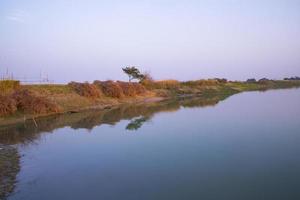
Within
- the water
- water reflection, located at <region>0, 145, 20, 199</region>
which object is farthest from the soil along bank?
water reflection, located at <region>0, 145, 20, 199</region>

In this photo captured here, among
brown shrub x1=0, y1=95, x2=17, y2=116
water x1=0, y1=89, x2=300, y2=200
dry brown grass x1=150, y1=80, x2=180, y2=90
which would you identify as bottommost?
water x1=0, y1=89, x2=300, y2=200

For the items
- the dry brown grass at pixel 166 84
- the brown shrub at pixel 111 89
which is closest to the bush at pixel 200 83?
the dry brown grass at pixel 166 84

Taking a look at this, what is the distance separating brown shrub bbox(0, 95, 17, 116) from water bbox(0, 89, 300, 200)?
123 inches

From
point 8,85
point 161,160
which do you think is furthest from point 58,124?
point 161,160

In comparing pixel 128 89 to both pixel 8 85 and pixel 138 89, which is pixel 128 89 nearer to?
pixel 138 89

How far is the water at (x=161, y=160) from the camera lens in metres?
9.91

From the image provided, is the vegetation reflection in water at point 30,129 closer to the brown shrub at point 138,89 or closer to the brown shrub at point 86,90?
the brown shrub at point 86,90

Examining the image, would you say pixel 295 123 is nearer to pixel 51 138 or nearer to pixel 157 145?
pixel 157 145

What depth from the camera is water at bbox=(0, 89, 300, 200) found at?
9.91 metres

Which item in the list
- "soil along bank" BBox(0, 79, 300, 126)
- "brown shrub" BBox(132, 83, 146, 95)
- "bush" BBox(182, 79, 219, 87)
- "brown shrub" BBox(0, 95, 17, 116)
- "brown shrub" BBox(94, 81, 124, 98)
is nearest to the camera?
"brown shrub" BBox(0, 95, 17, 116)

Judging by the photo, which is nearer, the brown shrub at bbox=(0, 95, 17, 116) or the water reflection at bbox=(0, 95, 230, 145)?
the water reflection at bbox=(0, 95, 230, 145)

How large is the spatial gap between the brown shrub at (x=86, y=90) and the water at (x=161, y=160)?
14997 mm

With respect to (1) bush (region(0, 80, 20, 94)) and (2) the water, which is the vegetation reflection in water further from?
(1) bush (region(0, 80, 20, 94))

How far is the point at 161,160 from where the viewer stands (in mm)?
13500
